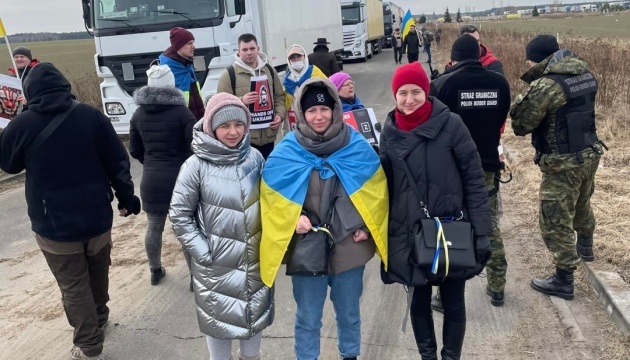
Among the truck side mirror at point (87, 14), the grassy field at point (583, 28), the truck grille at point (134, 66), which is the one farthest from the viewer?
the grassy field at point (583, 28)

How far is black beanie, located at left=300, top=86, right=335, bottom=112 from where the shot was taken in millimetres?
2729

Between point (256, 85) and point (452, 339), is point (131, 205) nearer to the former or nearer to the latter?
point (256, 85)

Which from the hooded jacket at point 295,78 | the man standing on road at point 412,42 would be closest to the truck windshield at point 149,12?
the hooded jacket at point 295,78

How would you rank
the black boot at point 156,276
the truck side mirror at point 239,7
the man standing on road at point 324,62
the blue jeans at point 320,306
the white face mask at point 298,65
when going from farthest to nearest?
the man standing on road at point 324,62, the truck side mirror at point 239,7, the white face mask at point 298,65, the black boot at point 156,276, the blue jeans at point 320,306

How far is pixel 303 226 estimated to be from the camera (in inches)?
104

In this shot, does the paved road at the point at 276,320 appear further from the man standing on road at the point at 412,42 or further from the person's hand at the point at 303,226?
the man standing on road at the point at 412,42

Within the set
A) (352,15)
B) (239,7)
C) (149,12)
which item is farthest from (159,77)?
(352,15)

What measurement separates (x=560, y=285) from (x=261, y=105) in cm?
310

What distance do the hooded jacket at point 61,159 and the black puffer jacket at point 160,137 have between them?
2.36ft

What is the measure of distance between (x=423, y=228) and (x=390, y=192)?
288 millimetres

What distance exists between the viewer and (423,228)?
2.71 meters

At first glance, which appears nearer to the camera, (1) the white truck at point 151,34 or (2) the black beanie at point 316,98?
(2) the black beanie at point 316,98

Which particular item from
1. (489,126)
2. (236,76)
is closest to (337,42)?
(236,76)

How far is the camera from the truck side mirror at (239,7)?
7.13 m
